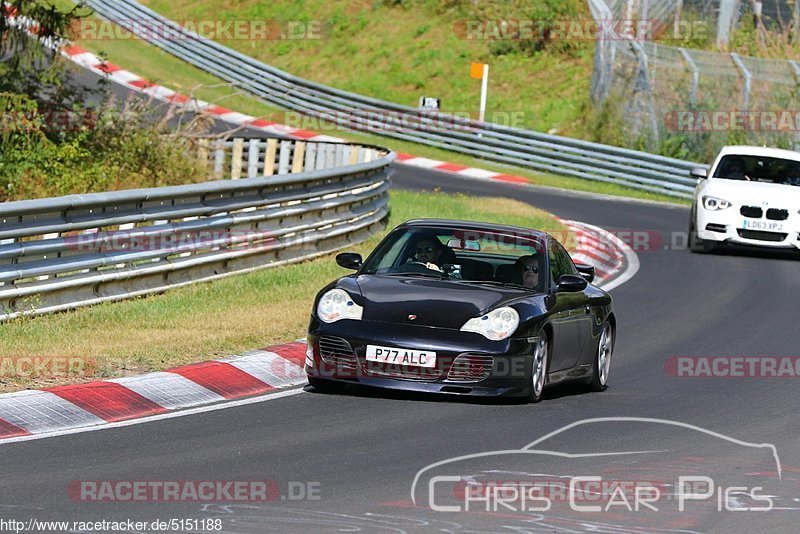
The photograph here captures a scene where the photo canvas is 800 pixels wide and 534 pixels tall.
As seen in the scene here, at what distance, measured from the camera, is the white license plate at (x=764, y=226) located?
2239cm

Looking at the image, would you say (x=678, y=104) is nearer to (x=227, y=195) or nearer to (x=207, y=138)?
(x=207, y=138)

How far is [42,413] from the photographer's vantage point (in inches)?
366

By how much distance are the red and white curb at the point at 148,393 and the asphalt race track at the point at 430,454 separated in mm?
344

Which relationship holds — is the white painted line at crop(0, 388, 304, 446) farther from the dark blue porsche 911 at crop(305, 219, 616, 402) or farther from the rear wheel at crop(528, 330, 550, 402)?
the rear wheel at crop(528, 330, 550, 402)

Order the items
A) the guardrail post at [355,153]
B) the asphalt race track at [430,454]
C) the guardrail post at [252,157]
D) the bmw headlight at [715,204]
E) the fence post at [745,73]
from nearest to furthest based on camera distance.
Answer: the asphalt race track at [430,454]
the bmw headlight at [715,204]
the guardrail post at [355,153]
the guardrail post at [252,157]
the fence post at [745,73]

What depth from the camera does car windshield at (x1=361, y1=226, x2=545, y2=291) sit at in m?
11.4

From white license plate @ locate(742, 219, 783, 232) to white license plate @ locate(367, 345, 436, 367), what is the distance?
1308 cm

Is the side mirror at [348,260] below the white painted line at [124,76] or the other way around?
the other way around

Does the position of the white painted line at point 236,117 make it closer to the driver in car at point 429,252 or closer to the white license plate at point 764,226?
the white license plate at point 764,226

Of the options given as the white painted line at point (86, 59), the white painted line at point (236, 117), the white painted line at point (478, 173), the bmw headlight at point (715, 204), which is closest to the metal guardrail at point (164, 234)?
the bmw headlight at point (715, 204)

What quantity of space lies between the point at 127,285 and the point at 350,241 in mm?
5823

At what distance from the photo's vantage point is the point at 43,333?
12.2 meters

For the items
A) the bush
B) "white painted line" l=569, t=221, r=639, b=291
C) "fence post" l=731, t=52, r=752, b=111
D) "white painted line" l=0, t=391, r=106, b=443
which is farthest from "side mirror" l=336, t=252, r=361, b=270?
"fence post" l=731, t=52, r=752, b=111

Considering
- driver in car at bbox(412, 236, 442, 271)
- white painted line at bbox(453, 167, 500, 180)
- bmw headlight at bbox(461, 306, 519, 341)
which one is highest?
driver in car at bbox(412, 236, 442, 271)
